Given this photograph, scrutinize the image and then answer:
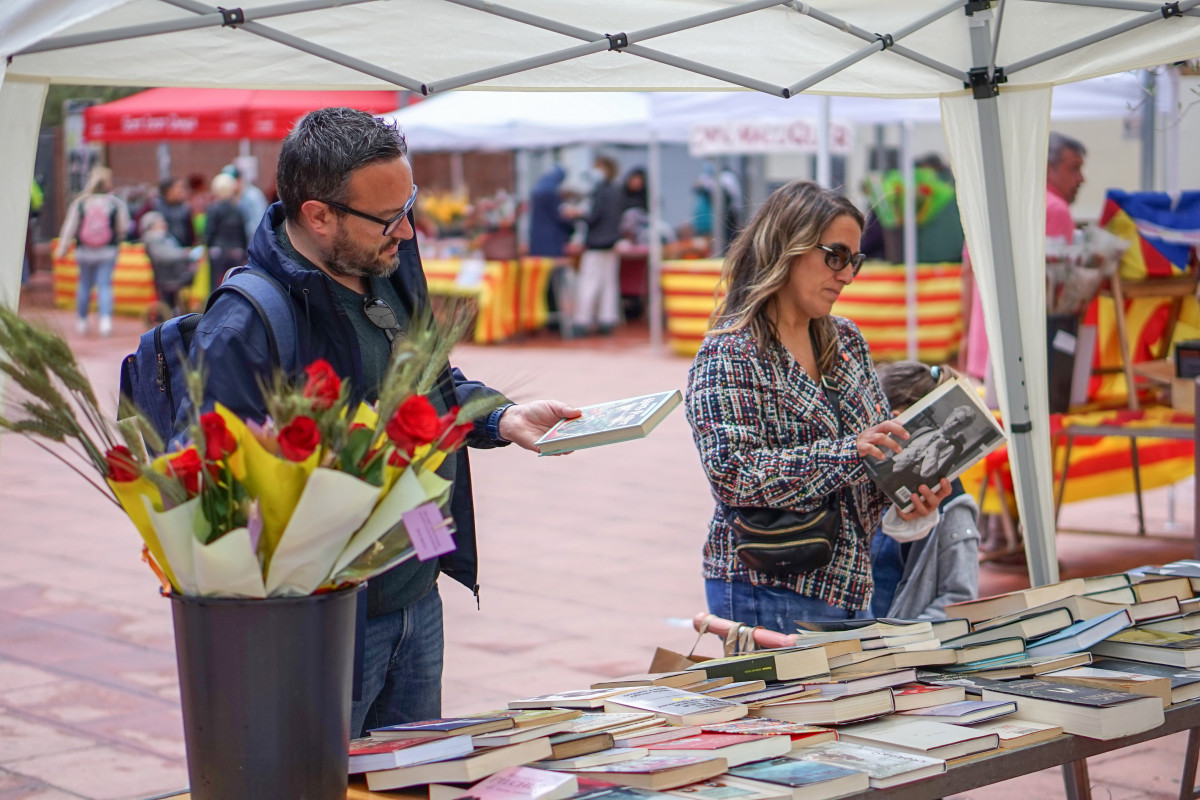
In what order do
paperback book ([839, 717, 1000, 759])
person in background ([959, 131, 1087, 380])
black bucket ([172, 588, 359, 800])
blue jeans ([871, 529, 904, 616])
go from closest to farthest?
1. black bucket ([172, 588, 359, 800])
2. paperback book ([839, 717, 1000, 759])
3. blue jeans ([871, 529, 904, 616])
4. person in background ([959, 131, 1087, 380])

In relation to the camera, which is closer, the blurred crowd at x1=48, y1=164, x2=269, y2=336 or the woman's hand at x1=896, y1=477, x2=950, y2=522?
the woman's hand at x1=896, y1=477, x2=950, y2=522

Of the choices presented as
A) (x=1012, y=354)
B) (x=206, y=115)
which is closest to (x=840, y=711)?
(x=1012, y=354)

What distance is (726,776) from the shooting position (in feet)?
6.73

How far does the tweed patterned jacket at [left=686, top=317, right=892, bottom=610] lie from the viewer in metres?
3.01

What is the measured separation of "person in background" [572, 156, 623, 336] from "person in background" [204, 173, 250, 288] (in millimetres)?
3928

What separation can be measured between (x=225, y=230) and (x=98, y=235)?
6.62 ft

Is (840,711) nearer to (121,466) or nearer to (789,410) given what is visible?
(789,410)

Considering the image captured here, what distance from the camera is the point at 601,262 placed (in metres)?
16.5

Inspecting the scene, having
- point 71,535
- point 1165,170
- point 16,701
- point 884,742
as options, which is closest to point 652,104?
point 1165,170

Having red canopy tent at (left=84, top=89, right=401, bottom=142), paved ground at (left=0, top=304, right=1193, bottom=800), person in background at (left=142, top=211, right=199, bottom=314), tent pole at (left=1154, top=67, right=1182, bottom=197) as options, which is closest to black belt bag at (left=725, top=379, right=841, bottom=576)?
paved ground at (left=0, top=304, right=1193, bottom=800)

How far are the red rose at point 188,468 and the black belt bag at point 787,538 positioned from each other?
1.59m

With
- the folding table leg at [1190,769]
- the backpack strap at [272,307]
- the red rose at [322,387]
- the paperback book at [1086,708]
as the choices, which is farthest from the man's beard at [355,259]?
the folding table leg at [1190,769]

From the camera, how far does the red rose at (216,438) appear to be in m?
1.68

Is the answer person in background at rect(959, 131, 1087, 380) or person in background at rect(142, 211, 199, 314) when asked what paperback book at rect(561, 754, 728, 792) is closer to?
person in background at rect(959, 131, 1087, 380)
